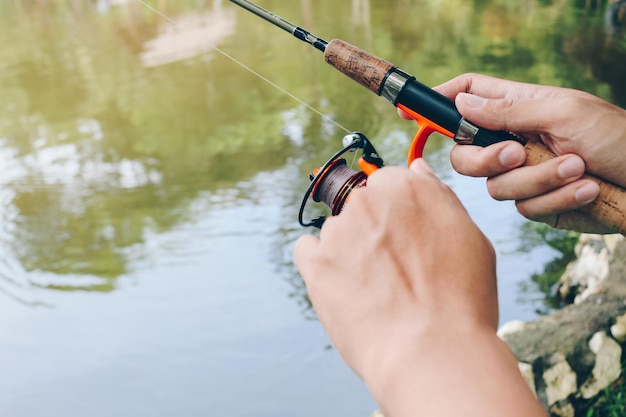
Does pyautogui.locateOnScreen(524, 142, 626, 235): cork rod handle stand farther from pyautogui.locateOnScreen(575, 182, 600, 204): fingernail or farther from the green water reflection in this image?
the green water reflection

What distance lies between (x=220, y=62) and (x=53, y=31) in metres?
3.64

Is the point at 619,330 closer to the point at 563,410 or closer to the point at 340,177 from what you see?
the point at 563,410

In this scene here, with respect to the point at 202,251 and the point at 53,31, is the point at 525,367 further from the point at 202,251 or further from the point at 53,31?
the point at 53,31

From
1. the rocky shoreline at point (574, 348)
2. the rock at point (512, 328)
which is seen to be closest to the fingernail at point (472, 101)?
the rocky shoreline at point (574, 348)

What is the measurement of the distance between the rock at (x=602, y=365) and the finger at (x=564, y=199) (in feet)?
4.00

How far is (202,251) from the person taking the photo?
168 inches

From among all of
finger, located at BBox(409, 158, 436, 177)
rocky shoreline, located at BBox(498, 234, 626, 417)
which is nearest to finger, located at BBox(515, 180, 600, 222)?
finger, located at BBox(409, 158, 436, 177)

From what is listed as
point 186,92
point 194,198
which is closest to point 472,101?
point 194,198

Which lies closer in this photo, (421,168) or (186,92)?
(421,168)

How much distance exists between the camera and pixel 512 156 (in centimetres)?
132

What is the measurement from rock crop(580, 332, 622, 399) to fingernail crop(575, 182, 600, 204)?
1.32 m

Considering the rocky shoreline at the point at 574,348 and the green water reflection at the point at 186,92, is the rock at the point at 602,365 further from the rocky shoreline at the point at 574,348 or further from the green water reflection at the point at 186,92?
the green water reflection at the point at 186,92

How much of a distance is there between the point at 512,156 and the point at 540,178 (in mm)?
68

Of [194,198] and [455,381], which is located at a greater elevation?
[455,381]
